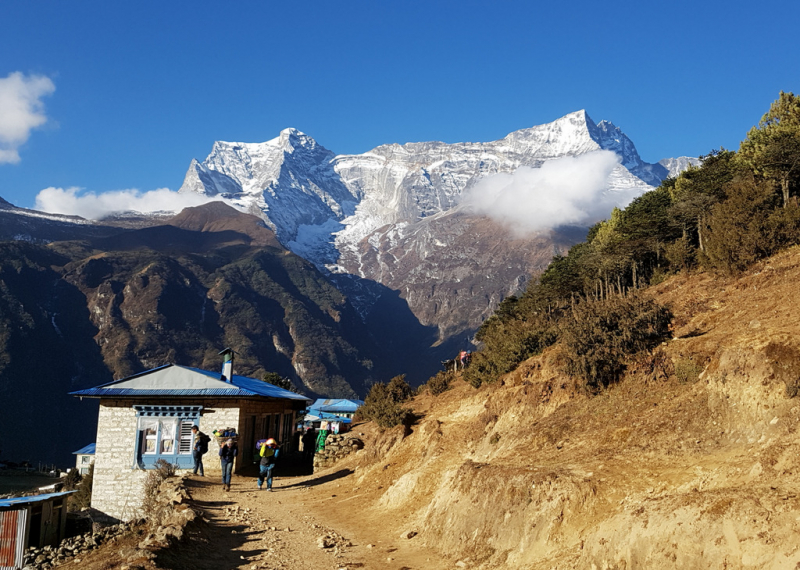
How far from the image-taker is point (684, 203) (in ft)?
114

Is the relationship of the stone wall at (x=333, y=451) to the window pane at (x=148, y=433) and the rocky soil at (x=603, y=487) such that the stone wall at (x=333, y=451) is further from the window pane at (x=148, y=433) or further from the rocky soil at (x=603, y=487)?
the rocky soil at (x=603, y=487)

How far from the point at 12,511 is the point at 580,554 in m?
17.1

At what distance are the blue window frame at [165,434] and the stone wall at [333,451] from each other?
518cm

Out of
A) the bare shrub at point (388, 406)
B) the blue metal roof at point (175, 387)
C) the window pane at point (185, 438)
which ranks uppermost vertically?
the blue metal roof at point (175, 387)

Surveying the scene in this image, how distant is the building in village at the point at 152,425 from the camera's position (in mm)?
25766

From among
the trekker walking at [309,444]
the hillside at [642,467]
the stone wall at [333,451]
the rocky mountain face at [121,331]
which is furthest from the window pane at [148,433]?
the rocky mountain face at [121,331]

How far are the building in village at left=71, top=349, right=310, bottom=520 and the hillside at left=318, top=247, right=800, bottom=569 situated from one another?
8.81m

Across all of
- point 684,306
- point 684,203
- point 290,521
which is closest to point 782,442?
point 290,521

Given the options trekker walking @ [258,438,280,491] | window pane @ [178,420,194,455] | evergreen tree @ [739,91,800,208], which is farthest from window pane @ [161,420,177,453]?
evergreen tree @ [739,91,800,208]

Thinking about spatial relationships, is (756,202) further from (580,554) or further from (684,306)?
(580,554)

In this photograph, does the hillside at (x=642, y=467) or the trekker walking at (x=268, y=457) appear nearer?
the hillside at (x=642, y=467)

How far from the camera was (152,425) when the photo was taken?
26.2 meters

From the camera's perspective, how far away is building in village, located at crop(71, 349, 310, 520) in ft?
84.5

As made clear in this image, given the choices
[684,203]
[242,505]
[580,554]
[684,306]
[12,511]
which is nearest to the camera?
[580,554]
